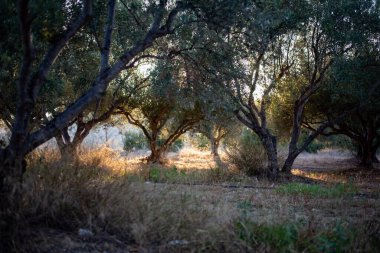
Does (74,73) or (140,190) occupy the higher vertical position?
(74,73)

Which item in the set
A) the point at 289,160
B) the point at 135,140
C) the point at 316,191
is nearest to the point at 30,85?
the point at 316,191

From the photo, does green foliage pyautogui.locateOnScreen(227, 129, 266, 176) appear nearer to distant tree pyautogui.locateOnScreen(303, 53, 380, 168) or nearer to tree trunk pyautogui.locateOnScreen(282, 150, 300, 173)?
tree trunk pyautogui.locateOnScreen(282, 150, 300, 173)

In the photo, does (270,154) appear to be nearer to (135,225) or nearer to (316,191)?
(316,191)

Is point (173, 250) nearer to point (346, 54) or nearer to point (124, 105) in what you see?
point (346, 54)

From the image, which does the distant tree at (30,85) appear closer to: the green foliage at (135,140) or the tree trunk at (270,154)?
the tree trunk at (270,154)

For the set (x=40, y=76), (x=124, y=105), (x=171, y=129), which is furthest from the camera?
(x=171, y=129)

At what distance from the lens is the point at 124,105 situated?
23.4m

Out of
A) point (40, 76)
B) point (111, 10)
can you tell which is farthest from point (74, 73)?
point (40, 76)

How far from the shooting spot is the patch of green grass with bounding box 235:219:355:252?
4918mm

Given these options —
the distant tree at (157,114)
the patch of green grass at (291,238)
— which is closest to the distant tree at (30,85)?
the patch of green grass at (291,238)

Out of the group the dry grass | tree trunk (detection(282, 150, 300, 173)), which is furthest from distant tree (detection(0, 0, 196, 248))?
tree trunk (detection(282, 150, 300, 173))

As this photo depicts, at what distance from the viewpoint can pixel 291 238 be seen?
5094mm

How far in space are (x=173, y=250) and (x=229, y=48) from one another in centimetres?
514

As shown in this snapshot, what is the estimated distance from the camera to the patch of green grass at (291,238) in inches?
194
